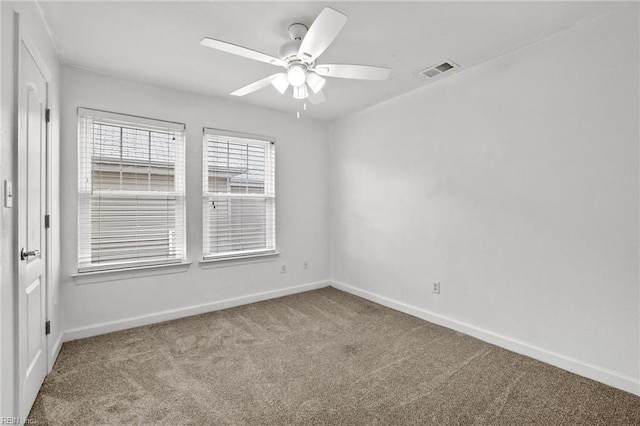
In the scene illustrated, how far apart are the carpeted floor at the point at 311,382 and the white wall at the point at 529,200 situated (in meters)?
0.32

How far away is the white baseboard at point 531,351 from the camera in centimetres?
210

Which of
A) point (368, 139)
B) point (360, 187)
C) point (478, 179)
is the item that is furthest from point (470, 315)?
point (368, 139)

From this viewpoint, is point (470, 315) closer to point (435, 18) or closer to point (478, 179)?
point (478, 179)

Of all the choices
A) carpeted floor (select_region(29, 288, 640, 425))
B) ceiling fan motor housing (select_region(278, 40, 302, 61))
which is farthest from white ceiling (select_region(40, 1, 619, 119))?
carpeted floor (select_region(29, 288, 640, 425))

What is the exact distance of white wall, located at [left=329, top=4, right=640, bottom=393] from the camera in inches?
82.8

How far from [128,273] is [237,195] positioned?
1439mm

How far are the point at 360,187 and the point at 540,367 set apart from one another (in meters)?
2.63

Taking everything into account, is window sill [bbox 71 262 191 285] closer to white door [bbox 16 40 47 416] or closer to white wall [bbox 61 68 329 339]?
white wall [bbox 61 68 329 339]

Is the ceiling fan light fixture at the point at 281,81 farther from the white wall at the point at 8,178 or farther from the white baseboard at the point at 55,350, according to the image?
the white baseboard at the point at 55,350

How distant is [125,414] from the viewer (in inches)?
73.1

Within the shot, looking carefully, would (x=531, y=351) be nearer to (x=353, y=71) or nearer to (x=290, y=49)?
(x=353, y=71)

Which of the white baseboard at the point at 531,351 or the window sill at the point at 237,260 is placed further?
the window sill at the point at 237,260

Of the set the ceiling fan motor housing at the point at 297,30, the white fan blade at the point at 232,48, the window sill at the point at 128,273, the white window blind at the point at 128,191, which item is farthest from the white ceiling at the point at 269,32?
the window sill at the point at 128,273

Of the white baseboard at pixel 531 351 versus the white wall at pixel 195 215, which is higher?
the white wall at pixel 195 215
